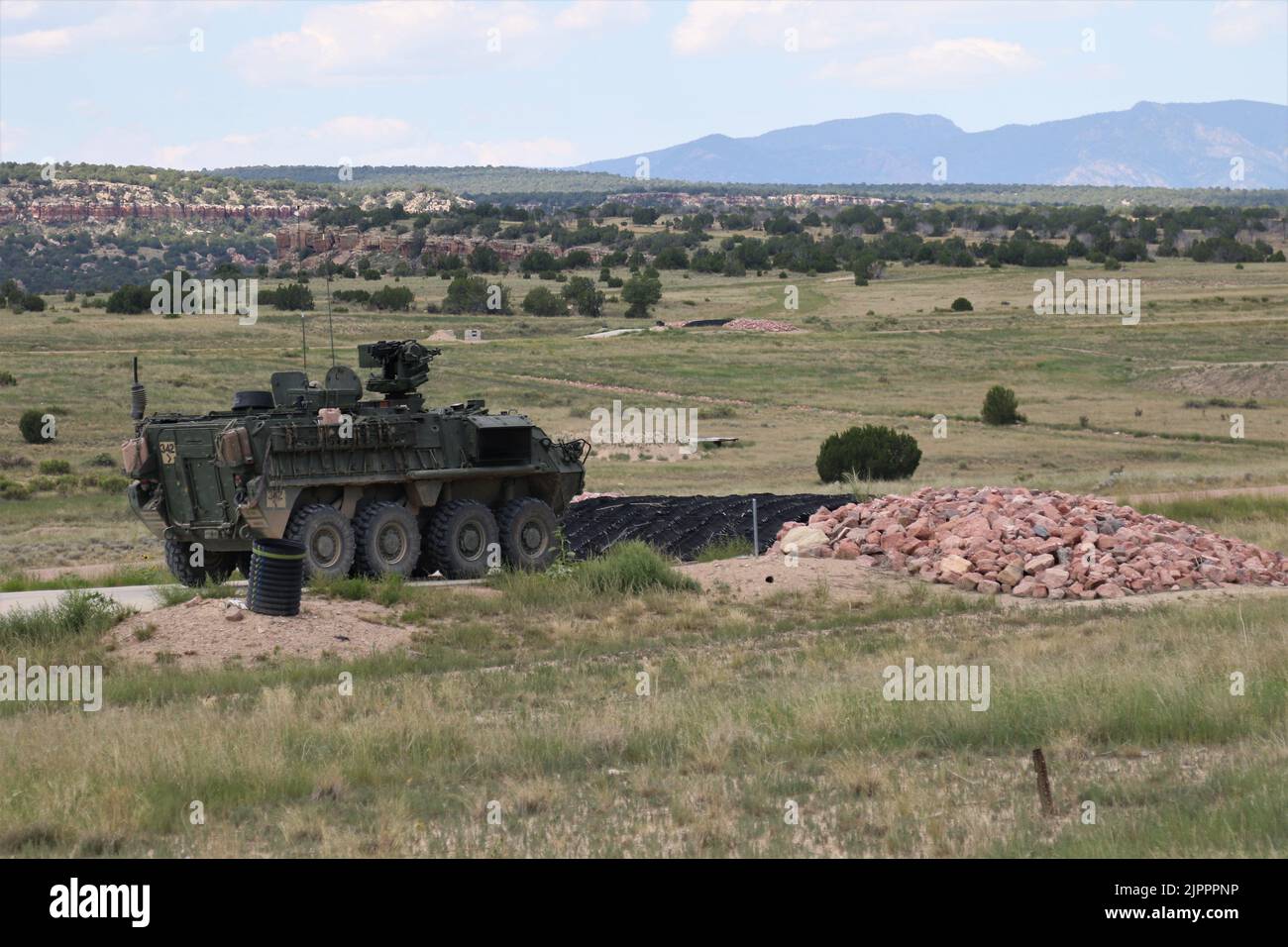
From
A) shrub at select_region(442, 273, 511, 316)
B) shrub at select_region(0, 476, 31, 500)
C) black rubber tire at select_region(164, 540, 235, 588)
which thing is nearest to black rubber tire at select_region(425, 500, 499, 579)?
black rubber tire at select_region(164, 540, 235, 588)

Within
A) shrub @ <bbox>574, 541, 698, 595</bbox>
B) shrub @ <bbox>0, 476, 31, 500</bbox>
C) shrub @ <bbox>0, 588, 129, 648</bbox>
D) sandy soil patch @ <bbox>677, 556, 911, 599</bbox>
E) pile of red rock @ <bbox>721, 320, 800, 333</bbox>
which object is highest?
pile of red rock @ <bbox>721, 320, 800, 333</bbox>

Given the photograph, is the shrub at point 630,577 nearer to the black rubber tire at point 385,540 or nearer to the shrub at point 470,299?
the black rubber tire at point 385,540

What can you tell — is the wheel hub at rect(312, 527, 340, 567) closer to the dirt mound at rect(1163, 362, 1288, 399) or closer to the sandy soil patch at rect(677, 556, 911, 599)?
the sandy soil patch at rect(677, 556, 911, 599)

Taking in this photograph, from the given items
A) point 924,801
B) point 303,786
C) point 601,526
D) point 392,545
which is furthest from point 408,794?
point 601,526

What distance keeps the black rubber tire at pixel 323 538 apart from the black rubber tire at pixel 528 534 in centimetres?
265

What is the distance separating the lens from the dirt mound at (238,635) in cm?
1709

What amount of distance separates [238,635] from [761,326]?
6639cm

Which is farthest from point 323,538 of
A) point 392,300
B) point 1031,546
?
point 392,300

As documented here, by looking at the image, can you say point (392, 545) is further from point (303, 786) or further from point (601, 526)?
point (303, 786)

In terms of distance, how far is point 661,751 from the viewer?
11.8 m

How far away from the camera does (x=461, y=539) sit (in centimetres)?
2325

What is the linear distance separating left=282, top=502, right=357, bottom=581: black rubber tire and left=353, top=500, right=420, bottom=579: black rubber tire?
19cm

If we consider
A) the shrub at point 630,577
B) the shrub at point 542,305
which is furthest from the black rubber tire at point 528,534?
the shrub at point 542,305

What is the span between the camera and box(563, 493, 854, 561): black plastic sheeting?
86.3 ft
